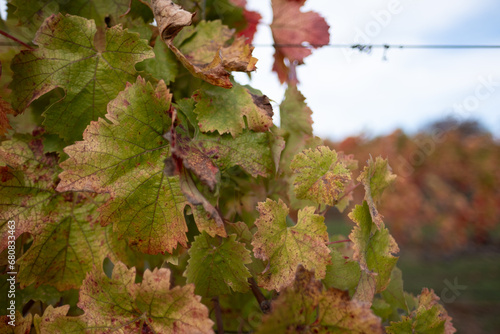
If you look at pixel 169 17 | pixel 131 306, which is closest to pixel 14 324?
pixel 131 306

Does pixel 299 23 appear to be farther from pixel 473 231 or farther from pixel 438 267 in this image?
pixel 473 231

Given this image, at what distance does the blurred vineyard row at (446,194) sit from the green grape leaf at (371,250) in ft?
24.9

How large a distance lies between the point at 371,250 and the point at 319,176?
181 mm

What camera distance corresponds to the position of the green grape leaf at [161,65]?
726 millimetres

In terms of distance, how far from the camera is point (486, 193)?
863 centimetres

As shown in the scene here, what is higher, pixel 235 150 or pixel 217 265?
pixel 235 150

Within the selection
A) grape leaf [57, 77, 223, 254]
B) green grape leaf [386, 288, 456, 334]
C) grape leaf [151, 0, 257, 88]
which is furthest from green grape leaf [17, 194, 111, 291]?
green grape leaf [386, 288, 456, 334]

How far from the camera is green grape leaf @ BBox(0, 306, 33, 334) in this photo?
67 centimetres

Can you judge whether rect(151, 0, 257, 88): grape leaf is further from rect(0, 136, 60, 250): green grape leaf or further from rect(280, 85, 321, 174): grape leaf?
rect(0, 136, 60, 250): green grape leaf

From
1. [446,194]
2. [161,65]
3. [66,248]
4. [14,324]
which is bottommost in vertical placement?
[446,194]

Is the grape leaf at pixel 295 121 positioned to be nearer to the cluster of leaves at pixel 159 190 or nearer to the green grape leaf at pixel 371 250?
the cluster of leaves at pixel 159 190

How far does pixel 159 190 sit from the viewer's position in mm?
623

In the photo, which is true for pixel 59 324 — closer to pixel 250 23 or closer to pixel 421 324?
pixel 421 324

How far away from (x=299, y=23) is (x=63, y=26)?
1.87ft
